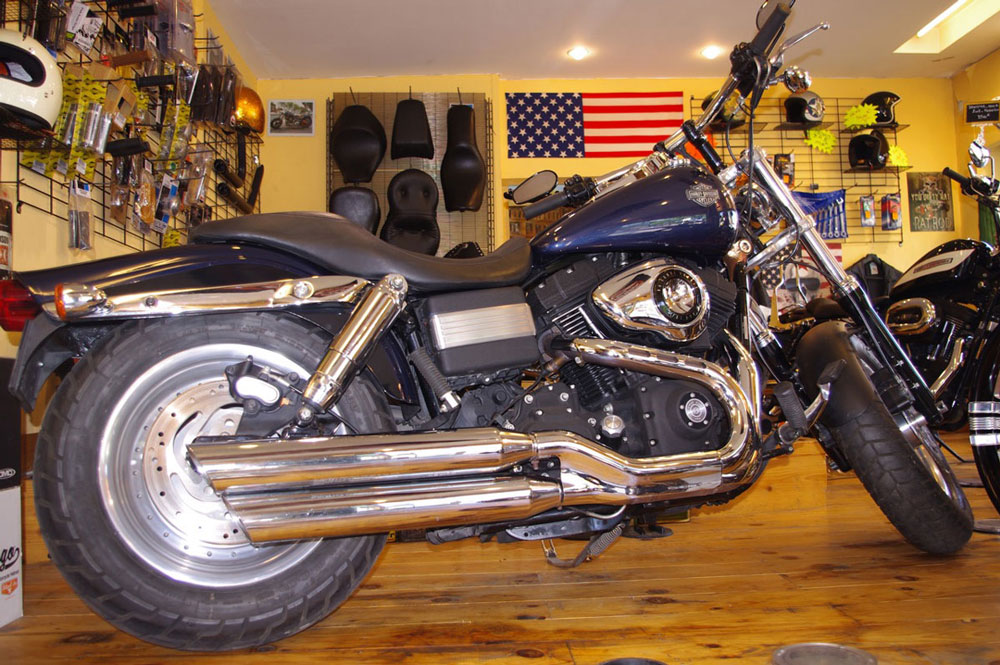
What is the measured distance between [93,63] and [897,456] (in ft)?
10.6

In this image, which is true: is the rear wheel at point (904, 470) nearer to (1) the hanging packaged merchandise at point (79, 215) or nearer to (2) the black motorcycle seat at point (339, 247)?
(2) the black motorcycle seat at point (339, 247)

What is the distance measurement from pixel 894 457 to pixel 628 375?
0.94m

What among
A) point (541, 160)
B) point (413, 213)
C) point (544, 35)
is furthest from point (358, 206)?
point (541, 160)

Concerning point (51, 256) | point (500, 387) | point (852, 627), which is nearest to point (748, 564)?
point (852, 627)

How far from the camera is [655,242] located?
179 cm

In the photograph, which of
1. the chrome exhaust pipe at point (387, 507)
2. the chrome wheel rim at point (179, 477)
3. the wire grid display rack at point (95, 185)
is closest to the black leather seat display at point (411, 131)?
the wire grid display rack at point (95, 185)

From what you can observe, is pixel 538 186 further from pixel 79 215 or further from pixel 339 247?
pixel 79 215

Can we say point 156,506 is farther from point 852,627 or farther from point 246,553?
point 852,627

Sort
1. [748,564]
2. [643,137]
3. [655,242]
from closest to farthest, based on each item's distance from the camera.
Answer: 1. [655,242]
2. [748,564]
3. [643,137]

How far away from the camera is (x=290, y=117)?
19.4 feet

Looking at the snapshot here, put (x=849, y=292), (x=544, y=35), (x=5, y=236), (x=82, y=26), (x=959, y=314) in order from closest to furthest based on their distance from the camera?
1. (x=849, y=292)
2. (x=5, y=236)
3. (x=82, y=26)
4. (x=959, y=314)
5. (x=544, y=35)

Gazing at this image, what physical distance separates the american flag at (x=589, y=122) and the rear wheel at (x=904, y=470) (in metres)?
4.43

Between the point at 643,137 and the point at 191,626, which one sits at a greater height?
the point at 643,137

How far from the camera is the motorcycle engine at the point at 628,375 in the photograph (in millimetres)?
1723
